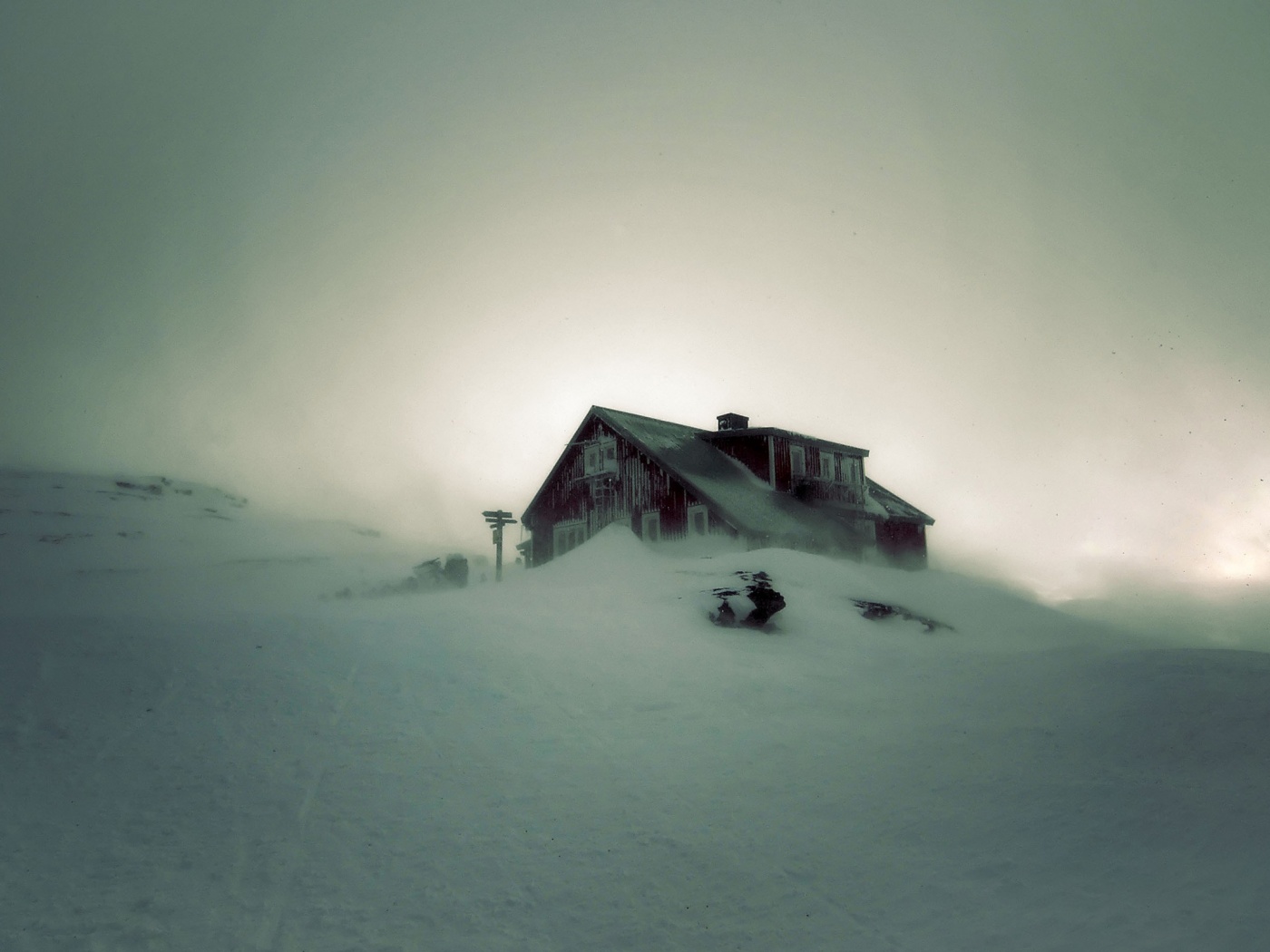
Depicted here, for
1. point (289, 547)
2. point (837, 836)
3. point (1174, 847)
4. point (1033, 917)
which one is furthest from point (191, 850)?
point (289, 547)

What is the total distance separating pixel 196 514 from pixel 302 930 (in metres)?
38.7

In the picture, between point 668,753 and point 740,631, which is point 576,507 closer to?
point 740,631

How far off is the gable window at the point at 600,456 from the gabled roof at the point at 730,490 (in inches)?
30.8

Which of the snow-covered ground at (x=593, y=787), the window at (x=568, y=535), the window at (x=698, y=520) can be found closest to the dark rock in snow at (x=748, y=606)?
the snow-covered ground at (x=593, y=787)

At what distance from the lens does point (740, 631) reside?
1678 centimetres

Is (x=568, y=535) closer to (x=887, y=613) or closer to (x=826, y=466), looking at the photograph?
(x=826, y=466)

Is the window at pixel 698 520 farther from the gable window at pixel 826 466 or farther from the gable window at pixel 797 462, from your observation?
the gable window at pixel 826 466

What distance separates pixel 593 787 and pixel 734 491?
21.4m

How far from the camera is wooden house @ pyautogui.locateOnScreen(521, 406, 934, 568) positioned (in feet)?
90.6

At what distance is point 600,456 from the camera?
104 feet

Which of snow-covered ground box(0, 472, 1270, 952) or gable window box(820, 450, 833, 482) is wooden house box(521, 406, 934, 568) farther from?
snow-covered ground box(0, 472, 1270, 952)

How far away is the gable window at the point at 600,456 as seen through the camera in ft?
102

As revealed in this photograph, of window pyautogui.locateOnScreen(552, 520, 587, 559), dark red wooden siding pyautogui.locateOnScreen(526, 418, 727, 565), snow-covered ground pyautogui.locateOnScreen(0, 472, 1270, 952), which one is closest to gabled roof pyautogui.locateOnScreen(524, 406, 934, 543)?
dark red wooden siding pyautogui.locateOnScreen(526, 418, 727, 565)

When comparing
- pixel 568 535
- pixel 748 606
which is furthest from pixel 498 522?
pixel 748 606
